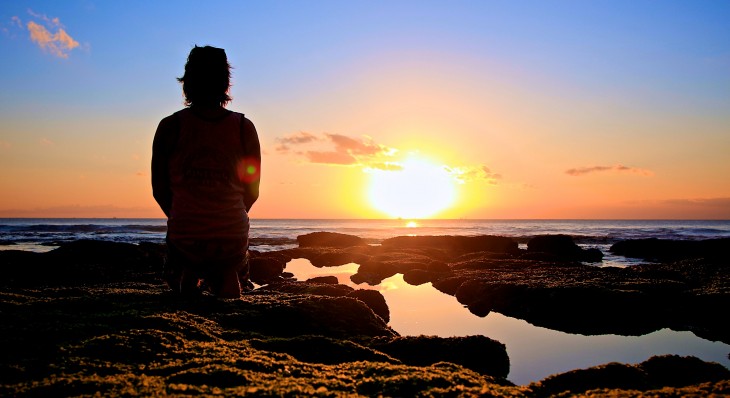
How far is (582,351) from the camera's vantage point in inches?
258

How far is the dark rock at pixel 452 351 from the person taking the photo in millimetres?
4512

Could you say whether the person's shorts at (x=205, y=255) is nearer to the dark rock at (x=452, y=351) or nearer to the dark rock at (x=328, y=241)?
the dark rock at (x=452, y=351)

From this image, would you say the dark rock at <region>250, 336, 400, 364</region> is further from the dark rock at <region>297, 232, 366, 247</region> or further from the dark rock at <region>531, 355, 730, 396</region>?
the dark rock at <region>297, 232, 366, 247</region>

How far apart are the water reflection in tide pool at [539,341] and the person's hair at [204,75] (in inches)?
178

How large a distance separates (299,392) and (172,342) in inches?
59.5

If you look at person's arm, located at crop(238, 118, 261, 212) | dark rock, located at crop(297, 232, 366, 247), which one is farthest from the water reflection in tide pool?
dark rock, located at crop(297, 232, 366, 247)

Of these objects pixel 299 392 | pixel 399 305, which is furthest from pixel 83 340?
pixel 399 305

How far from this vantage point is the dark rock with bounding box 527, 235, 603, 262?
23.7 m

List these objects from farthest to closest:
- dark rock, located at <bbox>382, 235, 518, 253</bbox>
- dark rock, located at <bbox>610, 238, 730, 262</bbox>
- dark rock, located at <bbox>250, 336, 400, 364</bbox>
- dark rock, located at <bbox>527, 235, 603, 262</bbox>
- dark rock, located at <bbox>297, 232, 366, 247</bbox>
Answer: dark rock, located at <bbox>297, 232, 366, 247</bbox> < dark rock, located at <bbox>382, 235, 518, 253</bbox> < dark rock, located at <bbox>610, 238, 730, 262</bbox> < dark rock, located at <bbox>527, 235, 603, 262</bbox> < dark rock, located at <bbox>250, 336, 400, 364</bbox>

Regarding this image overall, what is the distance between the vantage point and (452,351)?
4695 millimetres

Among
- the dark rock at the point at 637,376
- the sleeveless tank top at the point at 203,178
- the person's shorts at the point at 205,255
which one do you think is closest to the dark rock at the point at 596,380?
the dark rock at the point at 637,376

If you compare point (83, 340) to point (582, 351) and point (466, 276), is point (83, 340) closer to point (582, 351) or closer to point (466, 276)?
point (582, 351)

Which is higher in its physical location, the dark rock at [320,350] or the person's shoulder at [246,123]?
the person's shoulder at [246,123]

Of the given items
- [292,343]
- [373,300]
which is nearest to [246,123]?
[292,343]
